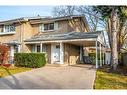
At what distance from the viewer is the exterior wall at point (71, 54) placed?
81.5 feet

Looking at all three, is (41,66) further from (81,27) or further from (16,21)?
(81,27)

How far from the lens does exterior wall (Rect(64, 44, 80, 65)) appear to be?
2484 centimetres

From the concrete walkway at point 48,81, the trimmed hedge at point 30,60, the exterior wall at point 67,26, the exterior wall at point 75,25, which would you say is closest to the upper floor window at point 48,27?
the exterior wall at point 67,26

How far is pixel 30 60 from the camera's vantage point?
2066 centimetres

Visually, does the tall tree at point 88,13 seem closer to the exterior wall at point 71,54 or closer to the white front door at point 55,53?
the exterior wall at point 71,54

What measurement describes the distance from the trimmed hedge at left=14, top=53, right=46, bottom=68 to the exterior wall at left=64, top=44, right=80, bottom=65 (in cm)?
428

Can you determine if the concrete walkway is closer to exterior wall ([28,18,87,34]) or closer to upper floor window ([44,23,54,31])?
exterior wall ([28,18,87,34])

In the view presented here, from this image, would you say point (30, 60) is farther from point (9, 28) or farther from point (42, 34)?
point (9, 28)

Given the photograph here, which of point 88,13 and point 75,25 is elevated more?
point 88,13

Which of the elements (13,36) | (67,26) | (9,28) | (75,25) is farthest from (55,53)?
(9,28)

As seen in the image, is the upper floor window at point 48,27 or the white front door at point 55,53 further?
the upper floor window at point 48,27

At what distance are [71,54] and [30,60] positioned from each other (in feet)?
25.0

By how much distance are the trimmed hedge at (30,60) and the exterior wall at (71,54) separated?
428cm

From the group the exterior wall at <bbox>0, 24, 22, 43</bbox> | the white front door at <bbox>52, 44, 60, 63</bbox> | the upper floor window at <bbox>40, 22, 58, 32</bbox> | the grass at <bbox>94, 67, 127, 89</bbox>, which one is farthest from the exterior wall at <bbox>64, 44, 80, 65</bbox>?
the grass at <bbox>94, 67, 127, 89</bbox>
